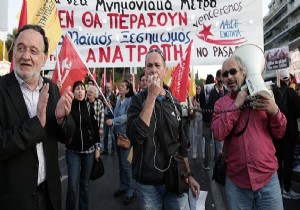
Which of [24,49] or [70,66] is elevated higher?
[70,66]

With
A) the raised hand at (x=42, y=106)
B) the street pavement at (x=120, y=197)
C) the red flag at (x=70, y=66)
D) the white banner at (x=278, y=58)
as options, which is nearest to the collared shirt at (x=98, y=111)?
the red flag at (x=70, y=66)

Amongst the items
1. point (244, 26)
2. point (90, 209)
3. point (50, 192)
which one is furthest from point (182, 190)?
point (244, 26)

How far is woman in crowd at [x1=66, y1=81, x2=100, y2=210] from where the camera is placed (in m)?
4.08

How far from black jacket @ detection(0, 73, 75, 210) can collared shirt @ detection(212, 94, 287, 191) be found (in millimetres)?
1247

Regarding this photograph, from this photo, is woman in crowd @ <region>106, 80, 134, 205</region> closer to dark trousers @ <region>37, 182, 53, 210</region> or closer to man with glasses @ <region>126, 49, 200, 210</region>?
man with glasses @ <region>126, 49, 200, 210</region>

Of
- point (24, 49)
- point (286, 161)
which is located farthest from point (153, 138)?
point (286, 161)

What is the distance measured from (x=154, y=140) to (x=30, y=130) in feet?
3.05

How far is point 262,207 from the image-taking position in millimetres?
2324

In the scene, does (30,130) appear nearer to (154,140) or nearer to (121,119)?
(154,140)

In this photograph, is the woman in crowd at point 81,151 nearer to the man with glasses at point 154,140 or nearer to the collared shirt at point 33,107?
the man with glasses at point 154,140

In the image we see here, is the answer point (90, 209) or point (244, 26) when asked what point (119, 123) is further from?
point (244, 26)

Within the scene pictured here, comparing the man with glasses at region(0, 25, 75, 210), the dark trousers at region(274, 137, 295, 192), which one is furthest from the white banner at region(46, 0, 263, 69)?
the man with glasses at region(0, 25, 75, 210)

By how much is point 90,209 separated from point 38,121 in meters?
3.14

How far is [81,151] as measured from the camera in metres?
4.12
